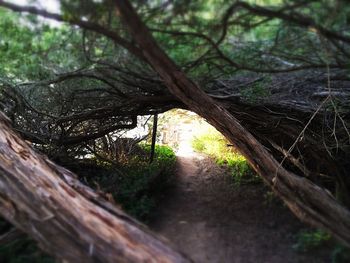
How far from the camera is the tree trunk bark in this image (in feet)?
10.9

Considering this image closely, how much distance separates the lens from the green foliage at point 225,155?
6758mm

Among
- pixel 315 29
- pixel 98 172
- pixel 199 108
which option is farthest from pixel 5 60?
pixel 315 29

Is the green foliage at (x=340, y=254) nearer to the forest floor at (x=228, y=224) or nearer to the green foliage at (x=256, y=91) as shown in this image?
the forest floor at (x=228, y=224)

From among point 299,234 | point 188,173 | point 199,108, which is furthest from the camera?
point 188,173

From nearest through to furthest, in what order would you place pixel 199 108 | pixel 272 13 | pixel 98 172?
pixel 272 13 → pixel 199 108 → pixel 98 172

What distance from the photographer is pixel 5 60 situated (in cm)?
462

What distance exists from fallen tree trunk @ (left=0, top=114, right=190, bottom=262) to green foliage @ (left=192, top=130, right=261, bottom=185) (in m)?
3.39

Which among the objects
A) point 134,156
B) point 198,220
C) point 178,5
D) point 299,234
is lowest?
point 299,234

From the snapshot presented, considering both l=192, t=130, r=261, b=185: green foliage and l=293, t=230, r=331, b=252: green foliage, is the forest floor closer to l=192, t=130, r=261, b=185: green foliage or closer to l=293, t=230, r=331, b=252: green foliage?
l=293, t=230, r=331, b=252: green foliage

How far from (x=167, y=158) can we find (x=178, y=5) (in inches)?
222

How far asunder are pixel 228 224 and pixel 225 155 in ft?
12.0

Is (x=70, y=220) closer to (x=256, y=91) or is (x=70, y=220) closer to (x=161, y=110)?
(x=256, y=91)

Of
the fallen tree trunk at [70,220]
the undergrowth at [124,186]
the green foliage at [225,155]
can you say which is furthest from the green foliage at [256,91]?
the fallen tree trunk at [70,220]

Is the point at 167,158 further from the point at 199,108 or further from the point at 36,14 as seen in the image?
the point at 36,14
